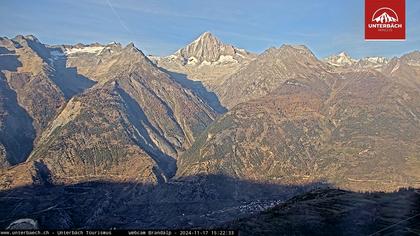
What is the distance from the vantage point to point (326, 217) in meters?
147

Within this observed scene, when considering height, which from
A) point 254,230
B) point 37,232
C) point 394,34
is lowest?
point 254,230

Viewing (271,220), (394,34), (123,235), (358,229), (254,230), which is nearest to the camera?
(123,235)

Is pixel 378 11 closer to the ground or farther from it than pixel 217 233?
farther from it

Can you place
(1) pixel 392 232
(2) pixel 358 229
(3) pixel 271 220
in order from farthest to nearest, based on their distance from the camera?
(3) pixel 271 220
(2) pixel 358 229
(1) pixel 392 232

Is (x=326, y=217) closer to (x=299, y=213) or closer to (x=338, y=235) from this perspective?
(x=299, y=213)

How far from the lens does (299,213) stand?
158m

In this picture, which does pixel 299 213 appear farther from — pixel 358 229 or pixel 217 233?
pixel 217 233

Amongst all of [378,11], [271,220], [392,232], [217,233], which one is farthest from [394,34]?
[271,220]

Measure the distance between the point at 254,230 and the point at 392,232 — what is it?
3811 centimetres

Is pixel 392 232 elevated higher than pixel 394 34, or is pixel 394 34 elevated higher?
pixel 394 34

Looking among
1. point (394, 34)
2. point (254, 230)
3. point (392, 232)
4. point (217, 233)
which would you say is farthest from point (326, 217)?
point (217, 233)

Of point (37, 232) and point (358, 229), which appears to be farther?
point (358, 229)

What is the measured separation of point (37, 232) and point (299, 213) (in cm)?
12913

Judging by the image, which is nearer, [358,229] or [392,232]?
[392,232]
